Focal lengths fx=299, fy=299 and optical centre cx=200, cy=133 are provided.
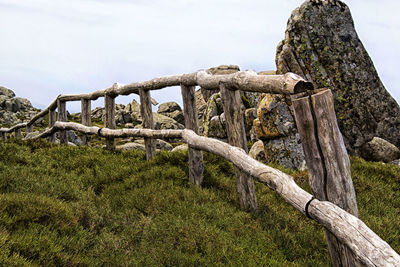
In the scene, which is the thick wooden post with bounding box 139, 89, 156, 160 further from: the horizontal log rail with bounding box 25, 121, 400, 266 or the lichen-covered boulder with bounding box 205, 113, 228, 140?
the lichen-covered boulder with bounding box 205, 113, 228, 140

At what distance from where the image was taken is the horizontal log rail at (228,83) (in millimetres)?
3442

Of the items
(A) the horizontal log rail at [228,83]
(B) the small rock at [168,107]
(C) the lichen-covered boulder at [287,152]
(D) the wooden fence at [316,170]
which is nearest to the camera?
(D) the wooden fence at [316,170]

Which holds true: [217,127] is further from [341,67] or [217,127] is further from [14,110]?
[14,110]

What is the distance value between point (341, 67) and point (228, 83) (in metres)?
9.15

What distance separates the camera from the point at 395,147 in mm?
13039

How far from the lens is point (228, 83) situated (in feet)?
17.8

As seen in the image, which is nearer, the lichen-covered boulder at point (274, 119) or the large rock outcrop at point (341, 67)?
the lichen-covered boulder at point (274, 119)

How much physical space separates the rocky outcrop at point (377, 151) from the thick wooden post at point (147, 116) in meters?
9.13

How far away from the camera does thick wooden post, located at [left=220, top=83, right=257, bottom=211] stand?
5.38 m

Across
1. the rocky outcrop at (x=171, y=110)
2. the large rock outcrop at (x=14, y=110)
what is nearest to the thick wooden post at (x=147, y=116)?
the rocky outcrop at (x=171, y=110)

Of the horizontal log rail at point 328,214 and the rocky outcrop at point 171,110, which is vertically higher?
the rocky outcrop at point 171,110

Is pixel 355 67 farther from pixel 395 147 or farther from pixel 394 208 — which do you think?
pixel 394 208

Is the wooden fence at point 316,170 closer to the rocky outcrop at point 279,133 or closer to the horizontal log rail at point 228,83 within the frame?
the horizontal log rail at point 228,83

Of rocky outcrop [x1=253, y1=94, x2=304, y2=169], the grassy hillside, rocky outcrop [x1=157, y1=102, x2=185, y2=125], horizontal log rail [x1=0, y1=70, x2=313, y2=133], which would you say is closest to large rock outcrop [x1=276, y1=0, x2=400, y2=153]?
rocky outcrop [x1=253, y1=94, x2=304, y2=169]
